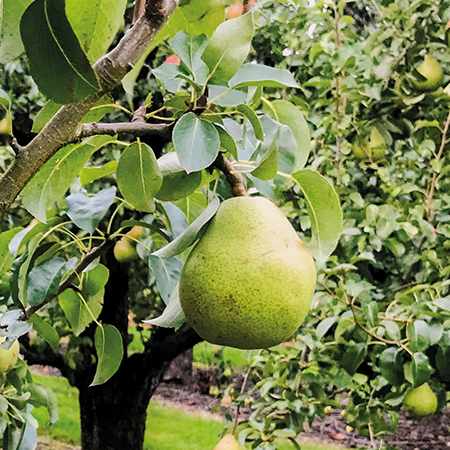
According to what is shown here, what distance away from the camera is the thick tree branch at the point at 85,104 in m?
0.42

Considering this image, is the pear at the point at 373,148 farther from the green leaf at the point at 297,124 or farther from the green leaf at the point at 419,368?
the green leaf at the point at 297,124

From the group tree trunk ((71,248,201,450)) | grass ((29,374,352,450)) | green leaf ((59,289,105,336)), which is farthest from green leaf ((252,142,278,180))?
grass ((29,374,352,450))

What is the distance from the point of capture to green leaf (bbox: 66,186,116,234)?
77cm

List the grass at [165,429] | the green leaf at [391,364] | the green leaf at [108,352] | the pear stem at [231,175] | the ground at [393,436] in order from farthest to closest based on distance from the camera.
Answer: the grass at [165,429] → the ground at [393,436] → the green leaf at [391,364] → the green leaf at [108,352] → the pear stem at [231,175]

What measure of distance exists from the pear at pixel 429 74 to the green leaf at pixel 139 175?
1.46m

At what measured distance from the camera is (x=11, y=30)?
420mm

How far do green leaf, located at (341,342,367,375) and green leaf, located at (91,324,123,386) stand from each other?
717mm

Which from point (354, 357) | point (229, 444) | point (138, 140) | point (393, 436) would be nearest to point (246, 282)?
point (138, 140)

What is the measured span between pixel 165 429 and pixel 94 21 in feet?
14.0

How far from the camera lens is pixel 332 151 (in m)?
1.96

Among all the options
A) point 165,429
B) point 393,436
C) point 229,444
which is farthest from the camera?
point 165,429

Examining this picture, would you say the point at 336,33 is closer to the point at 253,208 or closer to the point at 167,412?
the point at 253,208

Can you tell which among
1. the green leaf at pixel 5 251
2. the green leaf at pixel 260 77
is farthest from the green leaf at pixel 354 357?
the green leaf at pixel 260 77

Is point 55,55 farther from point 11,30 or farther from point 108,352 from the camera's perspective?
point 108,352
